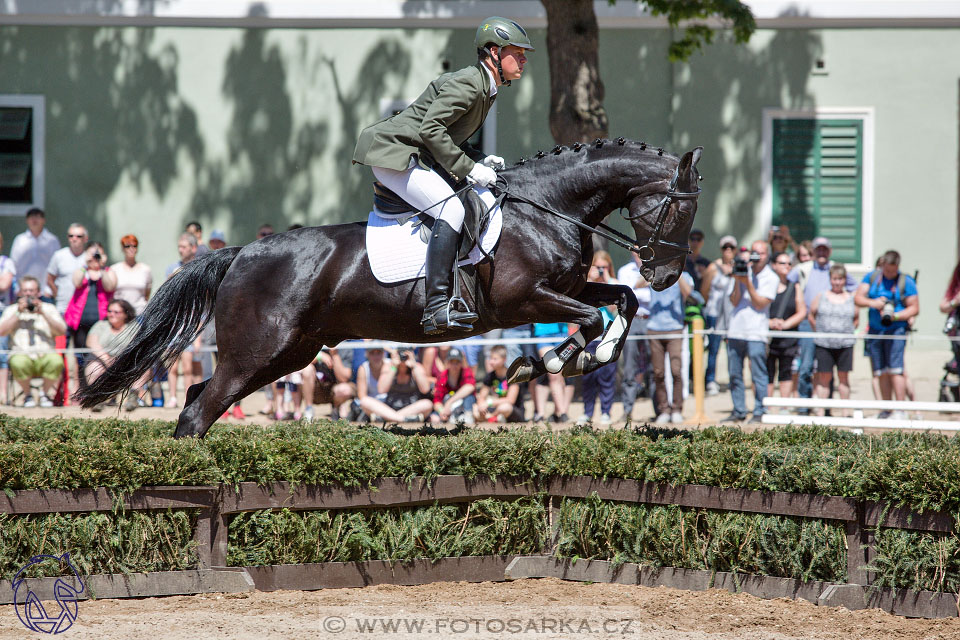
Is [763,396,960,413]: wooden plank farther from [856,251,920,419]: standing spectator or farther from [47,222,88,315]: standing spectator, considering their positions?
[47,222,88,315]: standing spectator

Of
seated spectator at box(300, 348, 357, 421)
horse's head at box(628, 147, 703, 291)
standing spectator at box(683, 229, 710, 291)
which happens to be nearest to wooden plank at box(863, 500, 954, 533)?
horse's head at box(628, 147, 703, 291)

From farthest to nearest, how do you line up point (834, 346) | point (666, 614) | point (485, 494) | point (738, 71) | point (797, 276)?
point (738, 71)
point (797, 276)
point (834, 346)
point (485, 494)
point (666, 614)

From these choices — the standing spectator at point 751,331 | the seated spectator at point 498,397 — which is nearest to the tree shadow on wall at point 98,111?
the seated spectator at point 498,397

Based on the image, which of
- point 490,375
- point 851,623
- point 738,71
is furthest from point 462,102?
point 738,71

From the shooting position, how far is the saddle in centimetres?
566

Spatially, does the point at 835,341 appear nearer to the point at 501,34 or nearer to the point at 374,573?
the point at 501,34

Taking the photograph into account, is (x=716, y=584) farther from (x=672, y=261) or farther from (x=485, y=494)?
(x=672, y=261)

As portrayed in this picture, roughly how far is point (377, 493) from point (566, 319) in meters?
1.40

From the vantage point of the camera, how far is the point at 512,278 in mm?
5715

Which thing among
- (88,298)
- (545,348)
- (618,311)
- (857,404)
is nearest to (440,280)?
(618,311)

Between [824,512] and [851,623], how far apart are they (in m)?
0.59

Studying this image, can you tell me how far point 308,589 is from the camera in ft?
17.9

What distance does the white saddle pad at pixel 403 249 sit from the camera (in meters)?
5.73

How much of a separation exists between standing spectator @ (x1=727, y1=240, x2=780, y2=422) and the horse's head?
185 inches
